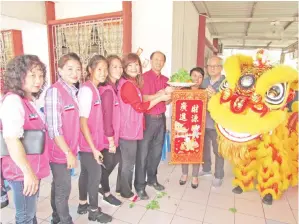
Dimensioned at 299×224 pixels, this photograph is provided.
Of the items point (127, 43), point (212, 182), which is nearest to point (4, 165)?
point (212, 182)

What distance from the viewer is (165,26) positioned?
10.6 feet

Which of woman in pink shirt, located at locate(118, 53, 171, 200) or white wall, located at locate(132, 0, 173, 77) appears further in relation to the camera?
white wall, located at locate(132, 0, 173, 77)

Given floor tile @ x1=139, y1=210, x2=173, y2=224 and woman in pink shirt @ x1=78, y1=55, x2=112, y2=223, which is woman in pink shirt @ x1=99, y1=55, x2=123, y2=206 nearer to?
woman in pink shirt @ x1=78, y1=55, x2=112, y2=223

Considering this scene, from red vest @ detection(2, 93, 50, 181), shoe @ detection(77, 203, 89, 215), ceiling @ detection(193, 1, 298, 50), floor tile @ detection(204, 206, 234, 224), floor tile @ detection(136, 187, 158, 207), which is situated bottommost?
floor tile @ detection(204, 206, 234, 224)

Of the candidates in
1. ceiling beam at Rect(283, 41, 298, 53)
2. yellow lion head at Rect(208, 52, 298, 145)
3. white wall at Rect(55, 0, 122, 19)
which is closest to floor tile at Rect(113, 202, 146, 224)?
yellow lion head at Rect(208, 52, 298, 145)

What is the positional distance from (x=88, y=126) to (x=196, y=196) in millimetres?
1342

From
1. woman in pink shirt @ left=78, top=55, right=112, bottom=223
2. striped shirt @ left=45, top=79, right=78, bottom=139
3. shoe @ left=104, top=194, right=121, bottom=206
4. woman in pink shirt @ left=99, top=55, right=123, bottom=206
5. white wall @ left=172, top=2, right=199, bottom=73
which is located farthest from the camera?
white wall @ left=172, top=2, right=199, bottom=73

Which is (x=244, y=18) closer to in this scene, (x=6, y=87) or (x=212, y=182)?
(x=212, y=182)

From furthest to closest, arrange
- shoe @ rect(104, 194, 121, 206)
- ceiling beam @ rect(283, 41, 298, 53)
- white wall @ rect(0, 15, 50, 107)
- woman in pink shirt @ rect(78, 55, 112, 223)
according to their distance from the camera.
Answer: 1. ceiling beam @ rect(283, 41, 298, 53)
2. white wall @ rect(0, 15, 50, 107)
3. shoe @ rect(104, 194, 121, 206)
4. woman in pink shirt @ rect(78, 55, 112, 223)

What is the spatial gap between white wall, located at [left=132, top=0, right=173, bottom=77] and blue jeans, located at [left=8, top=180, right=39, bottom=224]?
2.46 metres

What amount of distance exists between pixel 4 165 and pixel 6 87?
410 millimetres

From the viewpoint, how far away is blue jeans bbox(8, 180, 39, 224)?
1271 millimetres

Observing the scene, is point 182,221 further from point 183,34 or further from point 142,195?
point 183,34

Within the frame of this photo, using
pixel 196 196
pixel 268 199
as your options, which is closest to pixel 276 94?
pixel 268 199
